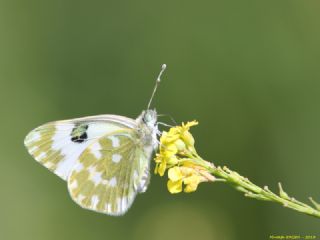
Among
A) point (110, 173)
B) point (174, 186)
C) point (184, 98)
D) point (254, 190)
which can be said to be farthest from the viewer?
point (184, 98)

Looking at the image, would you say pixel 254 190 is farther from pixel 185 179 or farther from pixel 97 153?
pixel 97 153

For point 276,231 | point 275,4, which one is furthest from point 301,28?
point 276,231

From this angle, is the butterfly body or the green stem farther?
the butterfly body

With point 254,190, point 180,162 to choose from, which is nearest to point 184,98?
point 180,162

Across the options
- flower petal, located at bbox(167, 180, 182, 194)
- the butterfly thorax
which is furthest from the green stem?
the butterfly thorax

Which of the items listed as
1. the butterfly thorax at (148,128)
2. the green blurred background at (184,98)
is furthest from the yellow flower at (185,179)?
the green blurred background at (184,98)

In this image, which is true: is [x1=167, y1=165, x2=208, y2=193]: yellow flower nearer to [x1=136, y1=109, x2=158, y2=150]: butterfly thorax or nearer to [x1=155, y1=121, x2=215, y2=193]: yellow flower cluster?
[x1=155, y1=121, x2=215, y2=193]: yellow flower cluster
